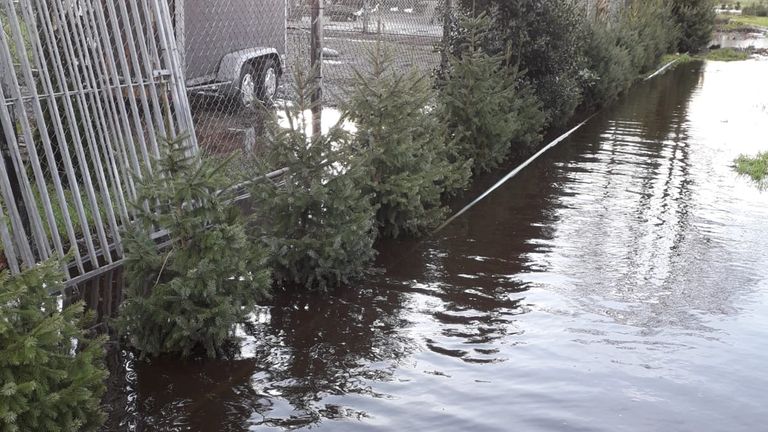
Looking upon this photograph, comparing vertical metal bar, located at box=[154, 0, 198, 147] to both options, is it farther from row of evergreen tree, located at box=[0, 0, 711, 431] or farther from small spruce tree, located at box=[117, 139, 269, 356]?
small spruce tree, located at box=[117, 139, 269, 356]

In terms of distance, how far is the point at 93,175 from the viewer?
6.19m

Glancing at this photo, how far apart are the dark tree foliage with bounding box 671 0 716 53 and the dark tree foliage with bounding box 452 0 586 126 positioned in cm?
1849

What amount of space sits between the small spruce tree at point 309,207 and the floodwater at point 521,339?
0.71 ft

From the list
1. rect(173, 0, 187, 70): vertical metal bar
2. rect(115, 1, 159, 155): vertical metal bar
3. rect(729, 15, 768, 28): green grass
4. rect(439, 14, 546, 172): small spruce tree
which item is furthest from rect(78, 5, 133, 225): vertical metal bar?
rect(729, 15, 768, 28): green grass

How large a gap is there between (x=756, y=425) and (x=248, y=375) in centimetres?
280

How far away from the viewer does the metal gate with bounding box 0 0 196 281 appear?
4.67 m

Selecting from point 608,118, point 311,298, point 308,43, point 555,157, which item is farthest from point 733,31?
point 311,298

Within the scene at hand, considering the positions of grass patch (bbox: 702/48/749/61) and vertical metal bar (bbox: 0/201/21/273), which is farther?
grass patch (bbox: 702/48/749/61)

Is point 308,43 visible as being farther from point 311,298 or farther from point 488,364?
point 488,364

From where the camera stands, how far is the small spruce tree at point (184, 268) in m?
4.54

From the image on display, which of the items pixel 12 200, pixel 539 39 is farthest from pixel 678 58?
pixel 12 200

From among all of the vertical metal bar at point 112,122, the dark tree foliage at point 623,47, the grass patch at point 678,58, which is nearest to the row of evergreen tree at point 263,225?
the vertical metal bar at point 112,122

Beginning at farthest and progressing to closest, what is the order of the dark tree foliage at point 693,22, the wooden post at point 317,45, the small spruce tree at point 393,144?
1. the dark tree foliage at point 693,22
2. the wooden post at point 317,45
3. the small spruce tree at point 393,144

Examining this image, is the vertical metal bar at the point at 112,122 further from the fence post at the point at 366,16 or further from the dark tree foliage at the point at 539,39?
the dark tree foliage at the point at 539,39
